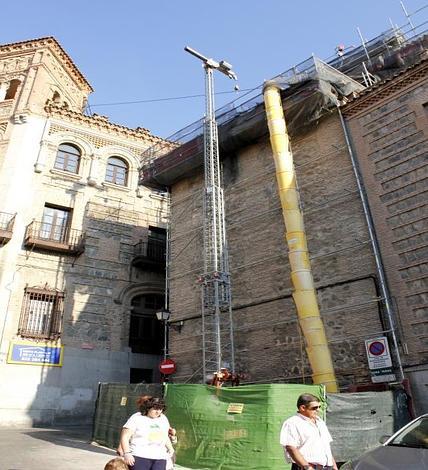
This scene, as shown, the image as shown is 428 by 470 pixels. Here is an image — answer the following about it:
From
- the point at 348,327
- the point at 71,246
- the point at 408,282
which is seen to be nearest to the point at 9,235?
the point at 71,246

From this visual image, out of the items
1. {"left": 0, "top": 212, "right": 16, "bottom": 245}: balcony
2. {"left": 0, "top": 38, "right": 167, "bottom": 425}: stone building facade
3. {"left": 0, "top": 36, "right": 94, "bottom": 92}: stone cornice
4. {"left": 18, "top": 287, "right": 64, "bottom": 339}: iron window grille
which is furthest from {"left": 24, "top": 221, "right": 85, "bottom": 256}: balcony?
{"left": 0, "top": 36, "right": 94, "bottom": 92}: stone cornice

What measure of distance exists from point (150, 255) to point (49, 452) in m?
11.1

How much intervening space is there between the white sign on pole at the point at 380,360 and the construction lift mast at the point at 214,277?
4.20 meters

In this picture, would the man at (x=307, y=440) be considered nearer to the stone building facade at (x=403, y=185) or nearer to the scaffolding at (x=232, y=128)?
the stone building facade at (x=403, y=185)

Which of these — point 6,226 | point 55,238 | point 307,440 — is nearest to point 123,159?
point 55,238

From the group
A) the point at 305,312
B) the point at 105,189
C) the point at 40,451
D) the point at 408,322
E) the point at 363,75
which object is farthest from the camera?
the point at 105,189

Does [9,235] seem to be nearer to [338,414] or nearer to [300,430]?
[338,414]

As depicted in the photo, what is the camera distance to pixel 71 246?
17.9m

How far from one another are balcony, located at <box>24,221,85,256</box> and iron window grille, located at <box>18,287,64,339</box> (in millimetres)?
1791

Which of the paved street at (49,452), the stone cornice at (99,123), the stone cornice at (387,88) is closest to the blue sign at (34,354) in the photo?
the paved street at (49,452)

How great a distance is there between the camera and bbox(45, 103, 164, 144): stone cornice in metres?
20.9

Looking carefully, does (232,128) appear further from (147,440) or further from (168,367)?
(147,440)

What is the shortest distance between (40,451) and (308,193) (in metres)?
9.74

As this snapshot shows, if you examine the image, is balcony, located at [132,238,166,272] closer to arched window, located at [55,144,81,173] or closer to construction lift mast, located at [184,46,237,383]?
arched window, located at [55,144,81,173]
